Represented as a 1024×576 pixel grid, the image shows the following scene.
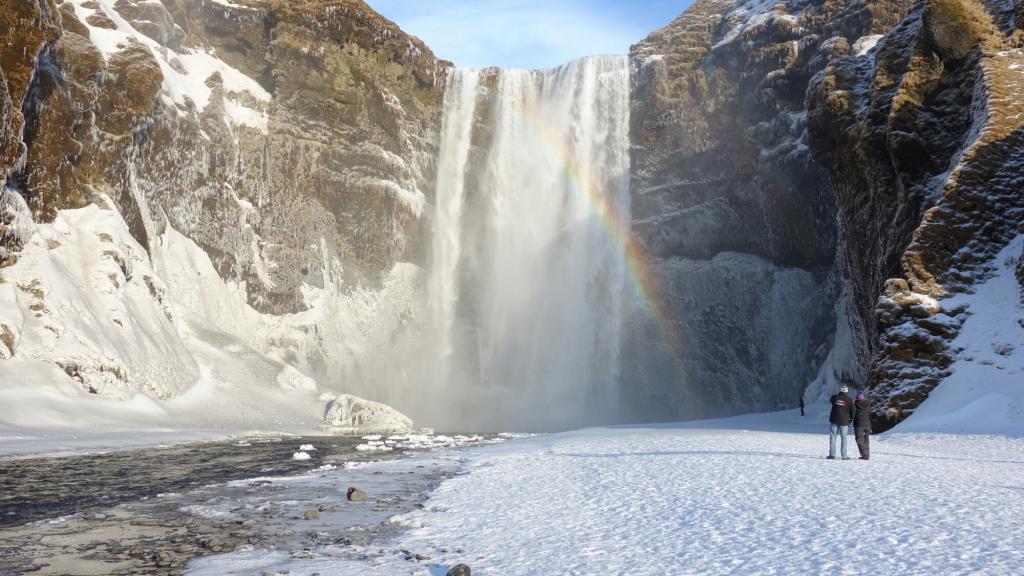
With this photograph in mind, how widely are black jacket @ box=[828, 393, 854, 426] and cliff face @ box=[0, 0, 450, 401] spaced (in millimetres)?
31985

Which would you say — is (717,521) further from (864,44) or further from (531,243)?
(531,243)

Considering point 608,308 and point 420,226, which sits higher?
point 420,226

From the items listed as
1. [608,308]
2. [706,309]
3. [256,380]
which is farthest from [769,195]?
[256,380]

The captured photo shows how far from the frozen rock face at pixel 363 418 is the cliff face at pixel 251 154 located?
8475 mm

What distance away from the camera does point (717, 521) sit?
9820mm

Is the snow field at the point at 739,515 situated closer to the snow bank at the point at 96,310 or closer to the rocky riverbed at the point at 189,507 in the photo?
the rocky riverbed at the point at 189,507

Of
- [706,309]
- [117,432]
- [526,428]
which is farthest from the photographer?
[706,309]

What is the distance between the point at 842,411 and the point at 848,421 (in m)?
0.26

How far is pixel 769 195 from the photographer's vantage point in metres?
52.9

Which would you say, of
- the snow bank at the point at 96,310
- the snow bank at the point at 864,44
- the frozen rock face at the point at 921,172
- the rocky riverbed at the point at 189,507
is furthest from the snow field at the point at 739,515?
the snow bank at the point at 864,44

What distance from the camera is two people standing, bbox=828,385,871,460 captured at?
658 inches

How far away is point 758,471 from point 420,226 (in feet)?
157

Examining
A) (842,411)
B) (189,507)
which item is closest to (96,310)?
(189,507)

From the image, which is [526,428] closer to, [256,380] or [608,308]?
[608,308]
